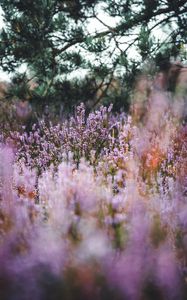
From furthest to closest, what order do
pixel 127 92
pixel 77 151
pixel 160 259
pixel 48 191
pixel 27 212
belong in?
pixel 127 92 → pixel 77 151 → pixel 48 191 → pixel 27 212 → pixel 160 259

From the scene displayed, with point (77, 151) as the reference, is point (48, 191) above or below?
above

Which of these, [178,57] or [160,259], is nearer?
[160,259]

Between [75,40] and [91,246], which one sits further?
[75,40]

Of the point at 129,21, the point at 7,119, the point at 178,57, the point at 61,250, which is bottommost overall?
the point at 7,119

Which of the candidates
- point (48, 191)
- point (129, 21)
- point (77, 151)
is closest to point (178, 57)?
point (129, 21)

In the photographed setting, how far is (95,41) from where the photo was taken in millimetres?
4867

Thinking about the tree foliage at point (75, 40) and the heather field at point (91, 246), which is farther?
the tree foliage at point (75, 40)

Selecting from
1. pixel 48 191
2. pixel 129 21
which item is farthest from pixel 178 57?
pixel 48 191

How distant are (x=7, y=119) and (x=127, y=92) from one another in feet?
6.67

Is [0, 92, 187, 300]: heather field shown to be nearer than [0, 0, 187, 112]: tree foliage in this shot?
Yes

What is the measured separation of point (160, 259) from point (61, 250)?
0.37 metres

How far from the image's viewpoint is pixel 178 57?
5.05m

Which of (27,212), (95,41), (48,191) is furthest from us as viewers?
(95,41)

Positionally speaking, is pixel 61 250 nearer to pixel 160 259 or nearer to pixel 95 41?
pixel 160 259
